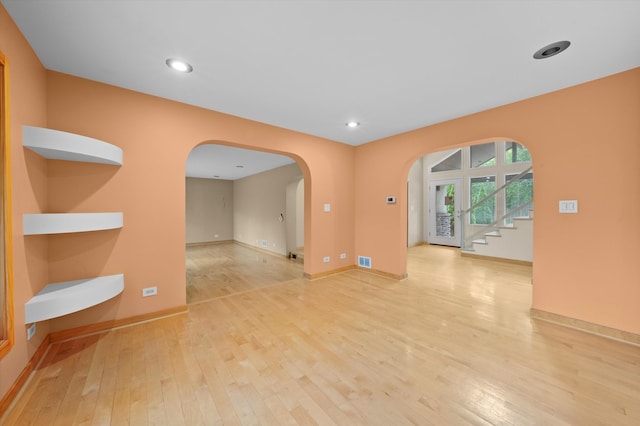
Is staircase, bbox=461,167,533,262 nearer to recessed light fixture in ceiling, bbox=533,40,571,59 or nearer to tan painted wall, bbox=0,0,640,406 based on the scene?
tan painted wall, bbox=0,0,640,406

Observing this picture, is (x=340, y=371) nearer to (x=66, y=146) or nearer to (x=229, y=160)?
(x=66, y=146)

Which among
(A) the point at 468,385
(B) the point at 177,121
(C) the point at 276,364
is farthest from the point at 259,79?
(A) the point at 468,385

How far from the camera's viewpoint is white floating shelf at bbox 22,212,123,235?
1.81 metres

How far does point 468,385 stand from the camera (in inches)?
68.3

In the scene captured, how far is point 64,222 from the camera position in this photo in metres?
1.97

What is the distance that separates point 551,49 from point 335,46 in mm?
1812

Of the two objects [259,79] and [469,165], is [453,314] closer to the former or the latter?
[259,79]

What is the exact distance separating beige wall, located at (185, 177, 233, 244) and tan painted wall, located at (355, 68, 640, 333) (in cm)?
856

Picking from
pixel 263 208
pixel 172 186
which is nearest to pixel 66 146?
pixel 172 186

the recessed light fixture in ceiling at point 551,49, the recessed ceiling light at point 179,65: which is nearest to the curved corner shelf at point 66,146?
the recessed ceiling light at point 179,65

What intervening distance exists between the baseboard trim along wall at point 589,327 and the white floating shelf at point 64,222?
15.6 feet

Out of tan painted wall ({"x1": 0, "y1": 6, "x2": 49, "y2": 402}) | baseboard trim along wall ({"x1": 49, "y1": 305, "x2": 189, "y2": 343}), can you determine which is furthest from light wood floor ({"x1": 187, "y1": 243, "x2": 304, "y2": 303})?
tan painted wall ({"x1": 0, "y1": 6, "x2": 49, "y2": 402})

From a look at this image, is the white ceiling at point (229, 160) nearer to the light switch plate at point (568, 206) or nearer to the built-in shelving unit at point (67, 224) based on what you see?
the built-in shelving unit at point (67, 224)

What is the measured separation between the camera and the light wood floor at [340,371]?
150 centimetres
